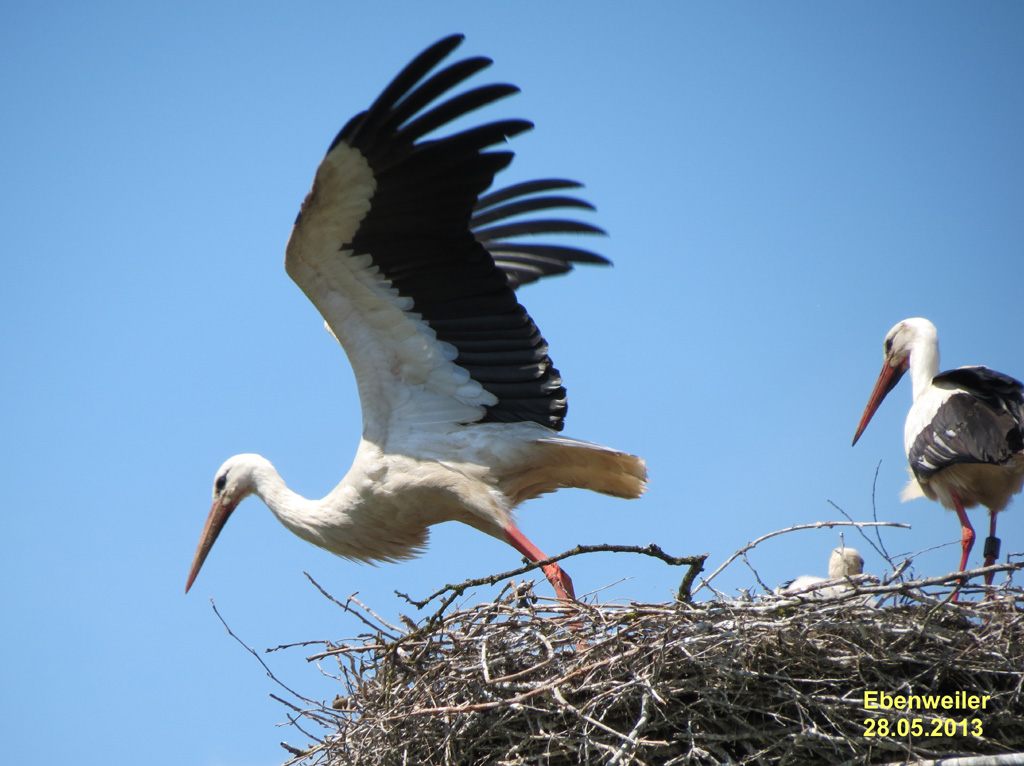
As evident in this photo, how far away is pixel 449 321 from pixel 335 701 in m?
1.59

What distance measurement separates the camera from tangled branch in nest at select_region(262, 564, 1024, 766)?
2932 mm

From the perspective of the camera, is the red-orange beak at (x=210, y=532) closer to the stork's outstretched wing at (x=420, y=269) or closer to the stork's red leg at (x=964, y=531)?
the stork's outstretched wing at (x=420, y=269)

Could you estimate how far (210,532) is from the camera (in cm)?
571

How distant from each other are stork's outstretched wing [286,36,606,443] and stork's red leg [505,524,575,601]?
49 cm

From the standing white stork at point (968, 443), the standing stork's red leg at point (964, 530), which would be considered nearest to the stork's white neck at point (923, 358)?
the standing white stork at point (968, 443)

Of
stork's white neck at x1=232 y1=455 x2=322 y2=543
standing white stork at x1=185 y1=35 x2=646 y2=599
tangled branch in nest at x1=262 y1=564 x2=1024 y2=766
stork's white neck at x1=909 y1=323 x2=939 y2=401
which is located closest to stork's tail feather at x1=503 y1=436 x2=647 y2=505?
standing white stork at x1=185 y1=35 x2=646 y2=599

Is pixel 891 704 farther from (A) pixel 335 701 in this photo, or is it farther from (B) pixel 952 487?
(B) pixel 952 487

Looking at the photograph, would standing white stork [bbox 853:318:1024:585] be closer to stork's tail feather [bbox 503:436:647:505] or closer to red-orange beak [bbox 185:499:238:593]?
stork's tail feather [bbox 503:436:647:505]

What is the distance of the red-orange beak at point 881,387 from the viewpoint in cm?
606

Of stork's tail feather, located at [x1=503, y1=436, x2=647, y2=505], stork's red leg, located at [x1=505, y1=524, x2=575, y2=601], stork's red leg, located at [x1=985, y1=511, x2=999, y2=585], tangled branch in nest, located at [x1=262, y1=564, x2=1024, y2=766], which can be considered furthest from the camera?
stork's red leg, located at [x1=985, y1=511, x2=999, y2=585]

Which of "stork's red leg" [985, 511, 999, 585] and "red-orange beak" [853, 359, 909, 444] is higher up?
"red-orange beak" [853, 359, 909, 444]

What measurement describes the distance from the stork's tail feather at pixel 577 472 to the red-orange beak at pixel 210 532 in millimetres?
1742

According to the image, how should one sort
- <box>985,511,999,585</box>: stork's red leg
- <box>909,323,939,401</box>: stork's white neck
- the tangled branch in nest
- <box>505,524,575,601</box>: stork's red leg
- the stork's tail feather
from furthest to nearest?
1. <box>909,323,939,401</box>: stork's white neck
2. <box>985,511,999,585</box>: stork's red leg
3. the stork's tail feather
4. <box>505,524,575,601</box>: stork's red leg
5. the tangled branch in nest

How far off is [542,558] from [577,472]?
2.17ft
